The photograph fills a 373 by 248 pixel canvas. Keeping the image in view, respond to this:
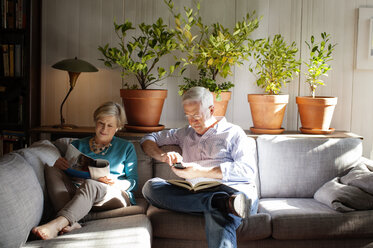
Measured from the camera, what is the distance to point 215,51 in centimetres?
316

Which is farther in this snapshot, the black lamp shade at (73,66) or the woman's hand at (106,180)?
the black lamp shade at (73,66)

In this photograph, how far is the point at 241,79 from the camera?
361cm

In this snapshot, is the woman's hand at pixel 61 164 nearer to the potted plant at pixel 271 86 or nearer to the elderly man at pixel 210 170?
the elderly man at pixel 210 170

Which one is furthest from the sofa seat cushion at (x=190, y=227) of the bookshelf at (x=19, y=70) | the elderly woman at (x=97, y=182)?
the bookshelf at (x=19, y=70)

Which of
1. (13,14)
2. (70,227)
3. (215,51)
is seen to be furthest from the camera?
(13,14)

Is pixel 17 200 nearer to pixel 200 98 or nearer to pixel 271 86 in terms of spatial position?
pixel 200 98

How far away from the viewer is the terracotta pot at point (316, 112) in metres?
3.28

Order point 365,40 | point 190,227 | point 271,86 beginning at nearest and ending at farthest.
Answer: point 190,227
point 271,86
point 365,40

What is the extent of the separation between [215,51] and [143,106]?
69 centimetres

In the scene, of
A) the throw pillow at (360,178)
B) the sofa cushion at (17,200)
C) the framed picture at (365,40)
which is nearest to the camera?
the sofa cushion at (17,200)

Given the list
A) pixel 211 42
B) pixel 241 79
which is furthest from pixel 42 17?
pixel 241 79

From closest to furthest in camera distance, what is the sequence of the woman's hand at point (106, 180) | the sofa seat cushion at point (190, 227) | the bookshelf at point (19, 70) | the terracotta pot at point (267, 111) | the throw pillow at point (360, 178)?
the sofa seat cushion at point (190, 227) < the woman's hand at point (106, 180) < the throw pillow at point (360, 178) < the terracotta pot at point (267, 111) < the bookshelf at point (19, 70)

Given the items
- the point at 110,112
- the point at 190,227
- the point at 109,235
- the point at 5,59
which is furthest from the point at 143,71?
the point at 109,235

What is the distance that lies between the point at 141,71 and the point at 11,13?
47.8 inches
